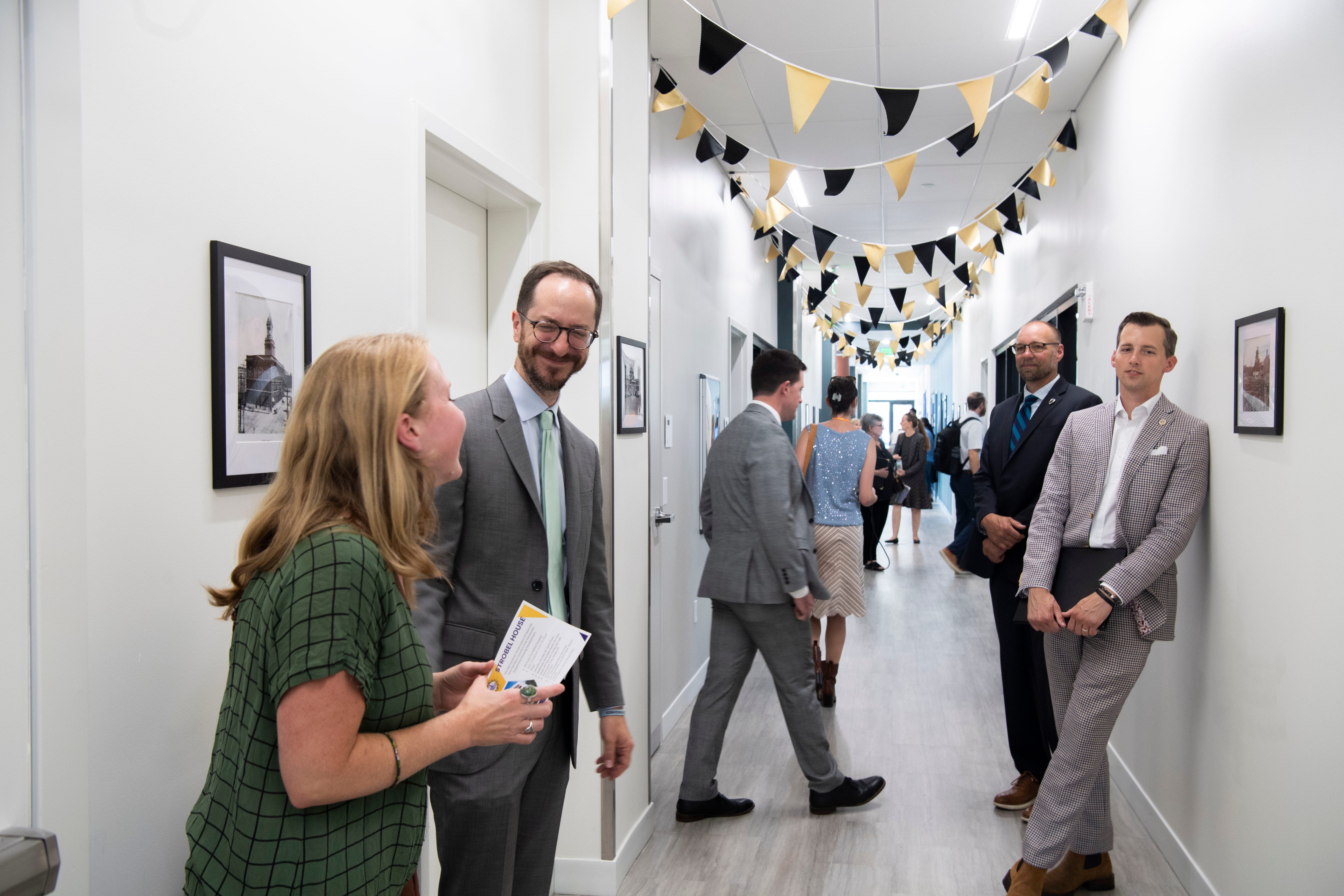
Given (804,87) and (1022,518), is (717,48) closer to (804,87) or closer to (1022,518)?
(804,87)

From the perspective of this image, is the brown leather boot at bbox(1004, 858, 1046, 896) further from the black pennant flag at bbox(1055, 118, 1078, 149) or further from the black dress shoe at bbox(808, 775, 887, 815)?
the black pennant flag at bbox(1055, 118, 1078, 149)

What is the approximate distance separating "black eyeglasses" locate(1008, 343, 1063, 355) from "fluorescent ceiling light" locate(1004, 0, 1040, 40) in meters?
1.28

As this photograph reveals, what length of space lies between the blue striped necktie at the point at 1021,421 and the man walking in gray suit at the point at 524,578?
76.8 inches

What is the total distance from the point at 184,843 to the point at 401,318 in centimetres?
103

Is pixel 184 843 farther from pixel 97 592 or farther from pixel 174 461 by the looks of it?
pixel 174 461

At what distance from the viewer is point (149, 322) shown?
3.95ft

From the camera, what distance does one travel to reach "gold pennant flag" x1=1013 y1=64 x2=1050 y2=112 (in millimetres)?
3352

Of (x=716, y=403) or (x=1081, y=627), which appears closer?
(x=1081, y=627)

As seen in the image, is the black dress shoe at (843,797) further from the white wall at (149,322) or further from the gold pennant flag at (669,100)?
the gold pennant flag at (669,100)

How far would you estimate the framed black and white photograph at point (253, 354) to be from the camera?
133cm

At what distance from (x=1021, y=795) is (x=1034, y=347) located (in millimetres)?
1595

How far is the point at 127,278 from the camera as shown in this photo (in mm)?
1169

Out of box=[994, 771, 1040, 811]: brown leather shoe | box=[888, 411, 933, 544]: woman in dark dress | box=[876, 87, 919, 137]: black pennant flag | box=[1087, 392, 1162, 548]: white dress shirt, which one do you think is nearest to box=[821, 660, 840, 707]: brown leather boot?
box=[994, 771, 1040, 811]: brown leather shoe

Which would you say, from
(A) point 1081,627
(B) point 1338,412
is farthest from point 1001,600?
(B) point 1338,412
